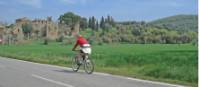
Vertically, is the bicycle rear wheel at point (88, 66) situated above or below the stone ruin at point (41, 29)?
below

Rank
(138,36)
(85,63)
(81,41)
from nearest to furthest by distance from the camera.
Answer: (81,41), (85,63), (138,36)

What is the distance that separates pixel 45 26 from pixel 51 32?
7084 millimetres

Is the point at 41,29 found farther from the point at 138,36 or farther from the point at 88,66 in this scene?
the point at 88,66

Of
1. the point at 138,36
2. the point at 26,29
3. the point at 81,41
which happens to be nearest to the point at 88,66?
the point at 81,41

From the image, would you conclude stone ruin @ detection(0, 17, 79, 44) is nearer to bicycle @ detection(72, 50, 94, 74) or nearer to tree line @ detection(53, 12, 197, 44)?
tree line @ detection(53, 12, 197, 44)

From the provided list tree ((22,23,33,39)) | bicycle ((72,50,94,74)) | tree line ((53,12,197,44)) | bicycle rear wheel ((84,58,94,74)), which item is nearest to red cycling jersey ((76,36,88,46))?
bicycle ((72,50,94,74))

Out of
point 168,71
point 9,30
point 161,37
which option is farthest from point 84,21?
point 168,71

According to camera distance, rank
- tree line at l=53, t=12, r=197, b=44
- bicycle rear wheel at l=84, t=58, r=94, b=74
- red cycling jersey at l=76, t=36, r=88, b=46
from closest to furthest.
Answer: bicycle rear wheel at l=84, t=58, r=94, b=74
red cycling jersey at l=76, t=36, r=88, b=46
tree line at l=53, t=12, r=197, b=44

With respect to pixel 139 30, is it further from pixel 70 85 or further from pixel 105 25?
pixel 70 85

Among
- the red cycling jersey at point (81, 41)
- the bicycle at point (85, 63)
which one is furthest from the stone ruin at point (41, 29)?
the red cycling jersey at point (81, 41)

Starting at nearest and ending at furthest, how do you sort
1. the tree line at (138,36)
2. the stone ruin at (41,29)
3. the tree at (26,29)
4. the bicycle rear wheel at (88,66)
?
the bicycle rear wheel at (88,66), the tree line at (138,36), the stone ruin at (41,29), the tree at (26,29)

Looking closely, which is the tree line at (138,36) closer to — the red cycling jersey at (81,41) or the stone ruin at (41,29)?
the stone ruin at (41,29)

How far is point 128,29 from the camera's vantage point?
538ft

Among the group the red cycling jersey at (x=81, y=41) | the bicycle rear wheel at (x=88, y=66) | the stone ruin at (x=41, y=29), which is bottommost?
the bicycle rear wheel at (x=88, y=66)
